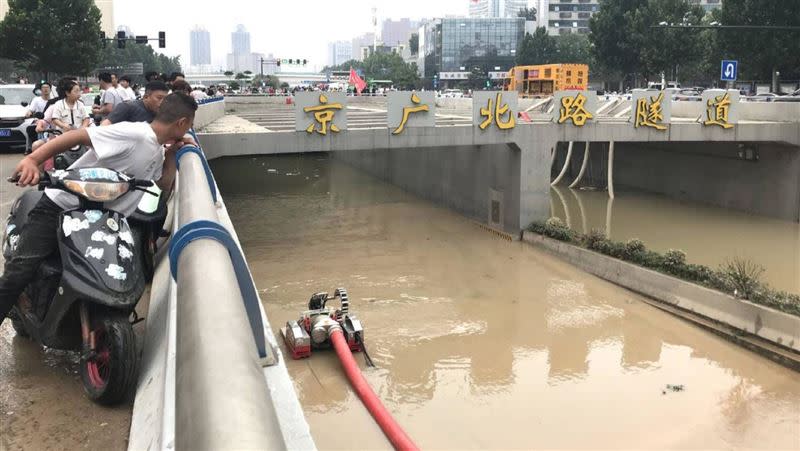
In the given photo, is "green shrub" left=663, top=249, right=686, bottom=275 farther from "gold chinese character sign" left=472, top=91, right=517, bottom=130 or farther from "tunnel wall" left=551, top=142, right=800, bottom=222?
"tunnel wall" left=551, top=142, right=800, bottom=222

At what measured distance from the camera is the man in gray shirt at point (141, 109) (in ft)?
18.6

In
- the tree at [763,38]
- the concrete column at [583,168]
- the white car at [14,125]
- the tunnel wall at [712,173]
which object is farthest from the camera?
the tree at [763,38]

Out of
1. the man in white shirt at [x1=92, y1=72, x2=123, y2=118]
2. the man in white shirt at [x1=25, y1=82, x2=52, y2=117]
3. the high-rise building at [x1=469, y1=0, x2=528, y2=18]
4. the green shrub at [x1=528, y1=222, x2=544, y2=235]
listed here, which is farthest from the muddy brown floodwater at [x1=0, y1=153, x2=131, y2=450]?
the high-rise building at [x1=469, y1=0, x2=528, y2=18]

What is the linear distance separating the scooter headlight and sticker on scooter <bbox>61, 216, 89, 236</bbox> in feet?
0.38

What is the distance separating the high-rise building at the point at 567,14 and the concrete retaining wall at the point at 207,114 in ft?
269

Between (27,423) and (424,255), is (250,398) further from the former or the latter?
(424,255)

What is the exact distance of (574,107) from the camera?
18.4 meters

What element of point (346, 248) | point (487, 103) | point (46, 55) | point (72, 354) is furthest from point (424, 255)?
point (46, 55)

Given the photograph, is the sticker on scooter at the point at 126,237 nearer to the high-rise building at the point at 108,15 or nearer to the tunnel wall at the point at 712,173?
the tunnel wall at the point at 712,173

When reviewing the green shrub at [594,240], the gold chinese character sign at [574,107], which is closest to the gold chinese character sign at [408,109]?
the gold chinese character sign at [574,107]

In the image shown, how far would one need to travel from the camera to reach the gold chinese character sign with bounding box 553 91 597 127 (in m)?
18.4

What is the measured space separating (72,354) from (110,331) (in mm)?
854

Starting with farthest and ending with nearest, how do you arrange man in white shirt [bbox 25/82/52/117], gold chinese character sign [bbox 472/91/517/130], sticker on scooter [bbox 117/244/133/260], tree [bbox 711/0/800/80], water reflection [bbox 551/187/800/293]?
tree [bbox 711/0/800/80] → gold chinese character sign [bbox 472/91/517/130] → water reflection [bbox 551/187/800/293] → man in white shirt [bbox 25/82/52/117] → sticker on scooter [bbox 117/244/133/260]

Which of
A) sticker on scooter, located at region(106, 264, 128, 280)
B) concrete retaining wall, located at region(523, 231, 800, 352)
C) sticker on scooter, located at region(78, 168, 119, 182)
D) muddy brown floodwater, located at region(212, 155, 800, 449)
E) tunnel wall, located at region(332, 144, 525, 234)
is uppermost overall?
sticker on scooter, located at region(78, 168, 119, 182)
